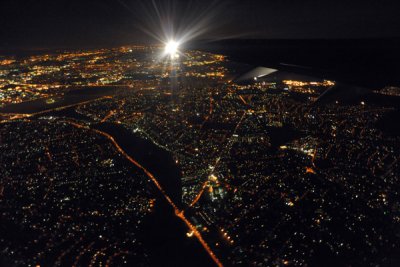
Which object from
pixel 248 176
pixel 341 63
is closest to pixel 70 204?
pixel 248 176

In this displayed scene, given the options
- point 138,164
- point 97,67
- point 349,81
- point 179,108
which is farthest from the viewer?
point 97,67

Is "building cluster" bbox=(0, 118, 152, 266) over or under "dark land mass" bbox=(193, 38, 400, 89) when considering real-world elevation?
over

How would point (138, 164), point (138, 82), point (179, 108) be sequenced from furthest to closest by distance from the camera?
1. point (138, 82)
2. point (179, 108)
3. point (138, 164)

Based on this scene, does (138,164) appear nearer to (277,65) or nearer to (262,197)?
(262,197)

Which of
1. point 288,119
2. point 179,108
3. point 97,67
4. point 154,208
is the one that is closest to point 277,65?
point 154,208

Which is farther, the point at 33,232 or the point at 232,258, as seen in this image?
the point at 33,232

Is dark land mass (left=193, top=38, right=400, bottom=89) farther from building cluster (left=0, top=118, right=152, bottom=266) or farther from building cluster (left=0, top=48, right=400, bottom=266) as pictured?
building cluster (left=0, top=118, right=152, bottom=266)

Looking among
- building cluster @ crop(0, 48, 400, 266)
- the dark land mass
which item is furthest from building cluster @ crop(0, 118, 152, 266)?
the dark land mass

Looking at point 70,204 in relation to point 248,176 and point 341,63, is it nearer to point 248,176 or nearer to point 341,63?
point 248,176

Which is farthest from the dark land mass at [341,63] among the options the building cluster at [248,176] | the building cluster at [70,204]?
the building cluster at [70,204]

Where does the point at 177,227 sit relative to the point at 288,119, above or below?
below

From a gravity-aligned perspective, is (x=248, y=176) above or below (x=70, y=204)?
below
